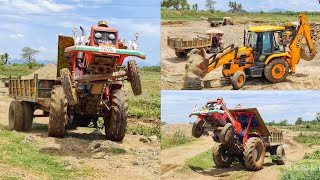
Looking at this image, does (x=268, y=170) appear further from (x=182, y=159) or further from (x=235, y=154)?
(x=182, y=159)

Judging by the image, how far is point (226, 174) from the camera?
9.53m

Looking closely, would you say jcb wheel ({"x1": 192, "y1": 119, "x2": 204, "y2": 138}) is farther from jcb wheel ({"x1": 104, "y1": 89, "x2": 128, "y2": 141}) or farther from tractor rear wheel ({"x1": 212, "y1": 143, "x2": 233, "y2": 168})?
jcb wheel ({"x1": 104, "y1": 89, "x2": 128, "y2": 141})

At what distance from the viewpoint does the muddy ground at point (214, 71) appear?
8430 mm

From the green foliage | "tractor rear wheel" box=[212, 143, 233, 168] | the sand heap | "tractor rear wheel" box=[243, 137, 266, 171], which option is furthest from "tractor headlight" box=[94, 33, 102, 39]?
the sand heap

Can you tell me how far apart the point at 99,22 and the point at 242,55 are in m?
2.67

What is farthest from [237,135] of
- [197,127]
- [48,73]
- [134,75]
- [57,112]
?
[48,73]

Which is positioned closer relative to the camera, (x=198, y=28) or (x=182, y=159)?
(x=182, y=159)

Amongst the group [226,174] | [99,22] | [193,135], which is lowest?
[226,174]

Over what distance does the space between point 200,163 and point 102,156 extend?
191cm

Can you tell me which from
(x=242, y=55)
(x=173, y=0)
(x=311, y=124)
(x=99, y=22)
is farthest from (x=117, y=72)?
(x=311, y=124)

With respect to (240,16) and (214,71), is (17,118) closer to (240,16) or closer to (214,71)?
(214,71)

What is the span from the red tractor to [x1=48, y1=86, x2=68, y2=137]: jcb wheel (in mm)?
2584

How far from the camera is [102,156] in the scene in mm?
9102

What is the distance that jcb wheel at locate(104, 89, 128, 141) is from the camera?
1003cm
